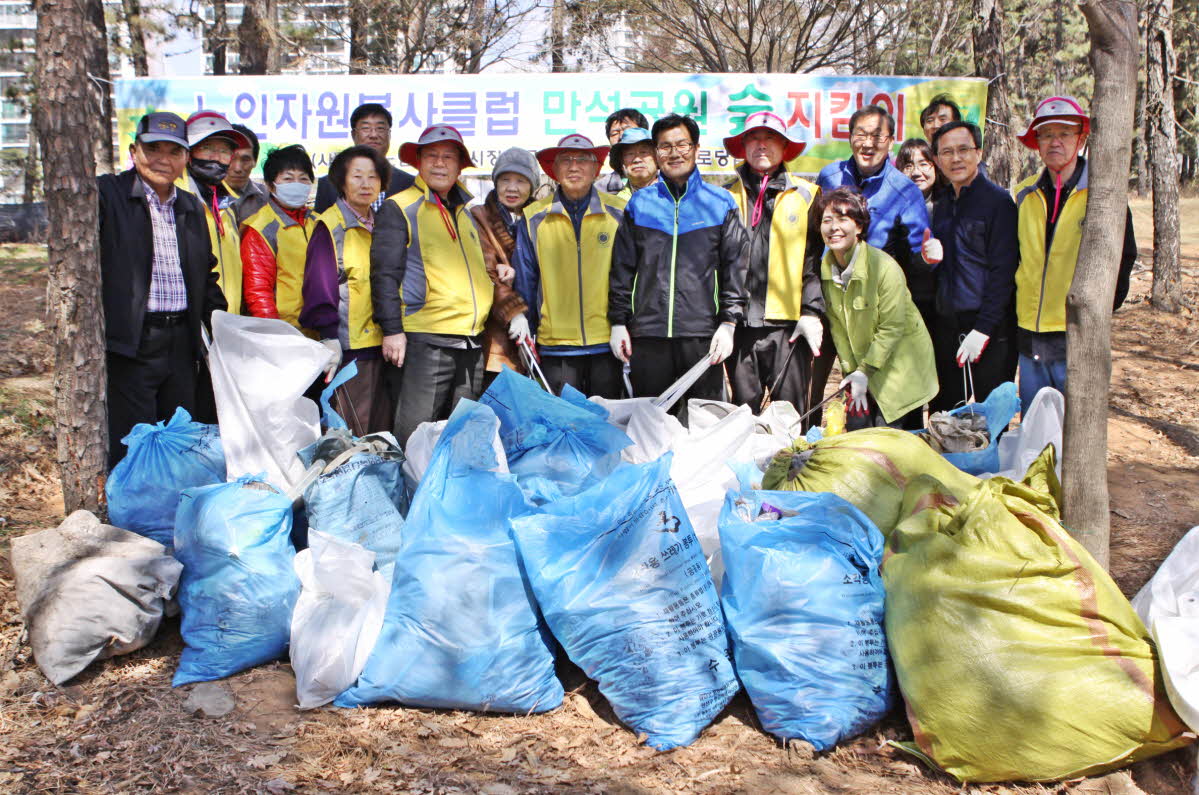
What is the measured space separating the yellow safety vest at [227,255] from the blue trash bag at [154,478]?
79 cm

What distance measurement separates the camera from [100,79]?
4.91 meters

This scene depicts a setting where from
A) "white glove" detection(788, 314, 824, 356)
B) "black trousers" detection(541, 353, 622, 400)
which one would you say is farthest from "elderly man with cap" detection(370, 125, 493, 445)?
"white glove" detection(788, 314, 824, 356)

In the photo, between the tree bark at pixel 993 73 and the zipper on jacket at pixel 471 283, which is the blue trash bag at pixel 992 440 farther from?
the tree bark at pixel 993 73

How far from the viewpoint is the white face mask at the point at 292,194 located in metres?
4.05

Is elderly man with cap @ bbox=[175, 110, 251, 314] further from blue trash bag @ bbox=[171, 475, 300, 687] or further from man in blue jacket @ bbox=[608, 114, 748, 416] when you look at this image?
man in blue jacket @ bbox=[608, 114, 748, 416]

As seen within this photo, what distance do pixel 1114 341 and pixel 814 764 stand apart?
23.2 ft

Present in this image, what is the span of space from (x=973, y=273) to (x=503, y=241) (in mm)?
2093

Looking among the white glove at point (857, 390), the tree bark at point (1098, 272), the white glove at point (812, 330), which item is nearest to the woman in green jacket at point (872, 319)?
the white glove at point (857, 390)

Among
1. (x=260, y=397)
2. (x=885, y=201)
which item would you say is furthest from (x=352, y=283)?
(x=885, y=201)

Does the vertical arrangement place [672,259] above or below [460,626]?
above

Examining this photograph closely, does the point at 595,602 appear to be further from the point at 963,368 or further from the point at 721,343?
the point at 963,368

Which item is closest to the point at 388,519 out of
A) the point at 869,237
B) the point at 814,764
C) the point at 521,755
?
the point at 521,755

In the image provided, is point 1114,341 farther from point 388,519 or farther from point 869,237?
point 388,519

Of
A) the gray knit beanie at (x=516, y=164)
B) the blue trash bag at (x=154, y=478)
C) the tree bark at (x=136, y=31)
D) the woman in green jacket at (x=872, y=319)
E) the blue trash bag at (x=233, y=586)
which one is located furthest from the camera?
the tree bark at (x=136, y=31)
